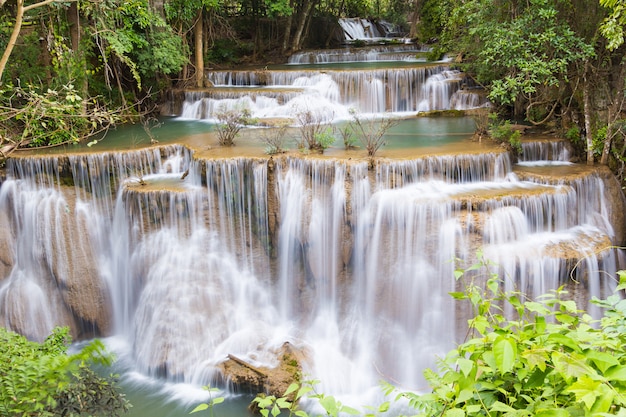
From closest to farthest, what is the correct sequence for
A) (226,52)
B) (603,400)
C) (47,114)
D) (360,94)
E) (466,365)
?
(603,400) < (466,365) < (47,114) < (360,94) < (226,52)

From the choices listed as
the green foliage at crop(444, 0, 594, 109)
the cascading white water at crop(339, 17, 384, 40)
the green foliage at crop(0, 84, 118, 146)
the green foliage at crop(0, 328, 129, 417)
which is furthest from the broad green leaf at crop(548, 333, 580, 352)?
the cascading white water at crop(339, 17, 384, 40)

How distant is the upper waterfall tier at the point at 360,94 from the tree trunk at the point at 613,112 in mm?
4393

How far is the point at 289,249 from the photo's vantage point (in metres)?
8.46

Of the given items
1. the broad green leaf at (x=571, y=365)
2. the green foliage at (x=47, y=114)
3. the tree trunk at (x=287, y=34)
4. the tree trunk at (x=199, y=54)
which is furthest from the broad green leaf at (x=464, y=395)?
the tree trunk at (x=287, y=34)

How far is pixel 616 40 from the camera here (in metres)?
6.68

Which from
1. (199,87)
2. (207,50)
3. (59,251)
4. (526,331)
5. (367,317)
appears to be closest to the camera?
(526,331)

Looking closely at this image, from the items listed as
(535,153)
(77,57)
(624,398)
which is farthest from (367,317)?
(77,57)

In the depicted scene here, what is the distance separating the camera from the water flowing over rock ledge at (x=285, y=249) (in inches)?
303

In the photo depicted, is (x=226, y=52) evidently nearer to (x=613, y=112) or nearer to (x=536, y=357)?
(x=613, y=112)

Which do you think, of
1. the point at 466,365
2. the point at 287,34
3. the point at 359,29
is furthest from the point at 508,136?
the point at 359,29

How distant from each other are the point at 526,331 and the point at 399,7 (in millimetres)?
28482

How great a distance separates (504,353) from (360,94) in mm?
12275

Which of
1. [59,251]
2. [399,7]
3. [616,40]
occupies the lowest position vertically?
[59,251]

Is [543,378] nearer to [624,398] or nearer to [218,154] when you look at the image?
[624,398]
